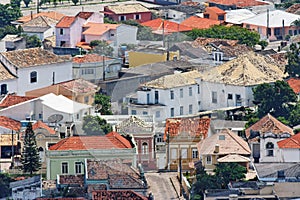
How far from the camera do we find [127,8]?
27.3 m

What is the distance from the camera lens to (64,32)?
24.9 m

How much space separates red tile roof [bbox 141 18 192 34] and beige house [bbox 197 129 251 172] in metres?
7.75

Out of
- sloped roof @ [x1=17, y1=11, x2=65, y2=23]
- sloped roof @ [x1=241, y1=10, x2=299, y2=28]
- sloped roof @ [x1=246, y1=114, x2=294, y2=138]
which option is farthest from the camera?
sloped roof @ [x1=17, y1=11, x2=65, y2=23]

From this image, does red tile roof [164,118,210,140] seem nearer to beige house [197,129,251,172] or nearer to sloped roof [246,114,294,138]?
beige house [197,129,251,172]

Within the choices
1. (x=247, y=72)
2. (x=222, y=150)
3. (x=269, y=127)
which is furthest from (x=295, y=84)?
(x=222, y=150)

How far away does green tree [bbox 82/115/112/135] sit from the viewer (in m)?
16.5

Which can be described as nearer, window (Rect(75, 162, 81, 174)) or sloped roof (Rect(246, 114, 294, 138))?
window (Rect(75, 162, 81, 174))

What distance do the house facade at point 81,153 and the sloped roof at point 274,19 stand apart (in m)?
9.91

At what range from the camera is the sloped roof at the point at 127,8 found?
27.1 meters

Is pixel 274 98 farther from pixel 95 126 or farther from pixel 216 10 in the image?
pixel 216 10

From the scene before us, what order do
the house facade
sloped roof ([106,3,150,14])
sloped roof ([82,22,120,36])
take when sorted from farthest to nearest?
1. sloped roof ([106,3,150,14])
2. sloped roof ([82,22,120,36])
3. the house facade

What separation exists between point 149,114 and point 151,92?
38 centimetres

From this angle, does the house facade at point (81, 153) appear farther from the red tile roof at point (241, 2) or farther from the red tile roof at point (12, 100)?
the red tile roof at point (241, 2)

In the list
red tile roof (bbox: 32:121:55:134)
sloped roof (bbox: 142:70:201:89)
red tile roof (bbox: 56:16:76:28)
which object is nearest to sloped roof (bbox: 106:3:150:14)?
red tile roof (bbox: 56:16:76:28)
